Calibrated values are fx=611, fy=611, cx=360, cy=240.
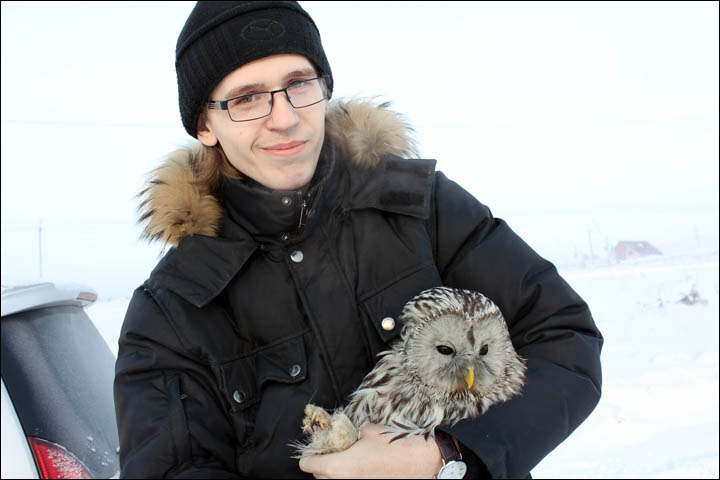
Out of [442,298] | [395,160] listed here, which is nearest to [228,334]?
[442,298]

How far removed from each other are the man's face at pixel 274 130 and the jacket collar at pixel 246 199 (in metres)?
0.06

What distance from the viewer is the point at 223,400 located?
73.7 inches

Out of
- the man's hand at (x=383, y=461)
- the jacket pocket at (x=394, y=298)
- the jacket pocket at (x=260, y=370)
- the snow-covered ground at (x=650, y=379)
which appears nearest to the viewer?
the man's hand at (x=383, y=461)

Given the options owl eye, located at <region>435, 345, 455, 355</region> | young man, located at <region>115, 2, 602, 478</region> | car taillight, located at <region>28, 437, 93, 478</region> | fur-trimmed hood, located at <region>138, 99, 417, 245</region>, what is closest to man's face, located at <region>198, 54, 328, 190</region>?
young man, located at <region>115, 2, 602, 478</region>

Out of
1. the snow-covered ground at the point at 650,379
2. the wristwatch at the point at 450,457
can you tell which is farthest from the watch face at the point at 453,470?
the snow-covered ground at the point at 650,379

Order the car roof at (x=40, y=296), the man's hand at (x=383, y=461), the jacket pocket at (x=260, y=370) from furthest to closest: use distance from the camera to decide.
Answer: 1. the car roof at (x=40, y=296)
2. the jacket pocket at (x=260, y=370)
3. the man's hand at (x=383, y=461)

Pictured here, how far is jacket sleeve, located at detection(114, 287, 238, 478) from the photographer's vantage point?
1.71m

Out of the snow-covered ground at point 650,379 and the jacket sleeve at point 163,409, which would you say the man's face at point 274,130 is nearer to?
the jacket sleeve at point 163,409

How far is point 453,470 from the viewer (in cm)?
163

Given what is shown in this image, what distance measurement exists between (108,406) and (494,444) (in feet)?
4.99

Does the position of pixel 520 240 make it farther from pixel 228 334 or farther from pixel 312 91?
pixel 228 334

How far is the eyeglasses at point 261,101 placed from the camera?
1947 mm

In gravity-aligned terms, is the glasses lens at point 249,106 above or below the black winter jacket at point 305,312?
above

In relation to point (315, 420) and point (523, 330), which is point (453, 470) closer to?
point (315, 420)
